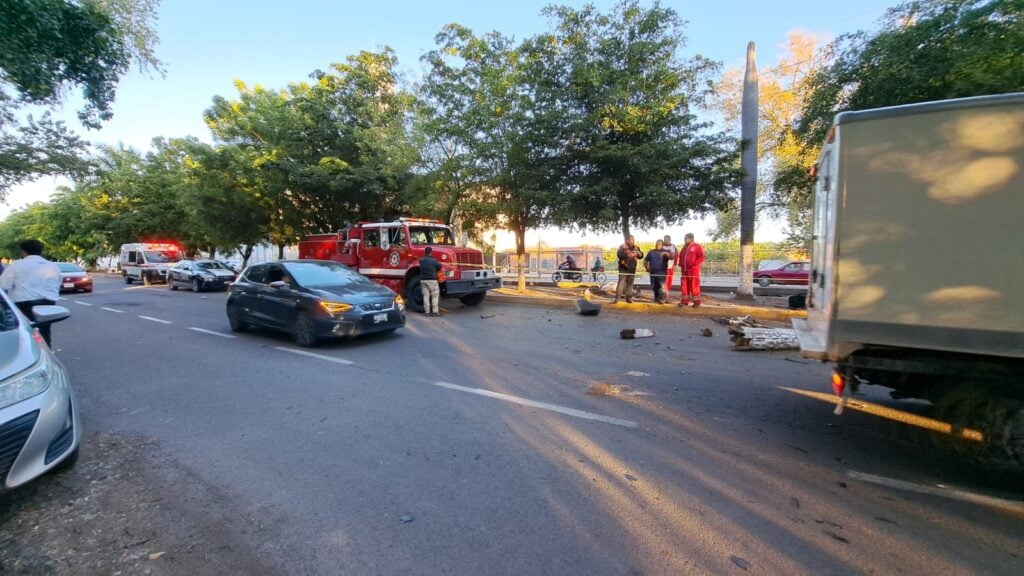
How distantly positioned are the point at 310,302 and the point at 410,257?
5.29 m

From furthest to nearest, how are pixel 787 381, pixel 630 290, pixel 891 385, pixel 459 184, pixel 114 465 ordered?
pixel 459 184
pixel 630 290
pixel 787 381
pixel 891 385
pixel 114 465

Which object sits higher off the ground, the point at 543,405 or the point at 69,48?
the point at 69,48

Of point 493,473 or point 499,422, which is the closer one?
point 493,473

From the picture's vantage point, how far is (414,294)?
42.2 ft

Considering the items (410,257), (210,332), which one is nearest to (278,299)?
(210,332)

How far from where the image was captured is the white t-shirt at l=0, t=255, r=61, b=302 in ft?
21.1

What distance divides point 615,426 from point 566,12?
15.2 m

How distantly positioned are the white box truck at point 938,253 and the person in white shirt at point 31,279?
9.36 meters

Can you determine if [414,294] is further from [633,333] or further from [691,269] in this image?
[691,269]

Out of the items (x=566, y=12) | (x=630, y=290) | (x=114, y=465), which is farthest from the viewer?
(x=566, y=12)

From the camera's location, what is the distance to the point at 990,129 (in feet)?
9.76

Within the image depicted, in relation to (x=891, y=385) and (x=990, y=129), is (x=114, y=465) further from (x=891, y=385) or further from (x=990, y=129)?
(x=990, y=129)

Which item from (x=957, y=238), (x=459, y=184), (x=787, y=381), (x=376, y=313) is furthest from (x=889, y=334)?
(x=459, y=184)

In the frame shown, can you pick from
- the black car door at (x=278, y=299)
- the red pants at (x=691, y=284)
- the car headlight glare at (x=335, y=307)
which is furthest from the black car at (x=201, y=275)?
the red pants at (x=691, y=284)
